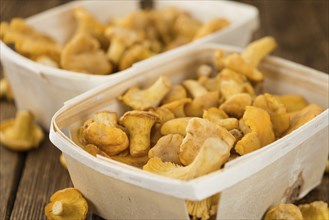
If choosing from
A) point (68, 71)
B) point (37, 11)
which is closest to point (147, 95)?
point (68, 71)

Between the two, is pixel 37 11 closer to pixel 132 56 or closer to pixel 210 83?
pixel 132 56

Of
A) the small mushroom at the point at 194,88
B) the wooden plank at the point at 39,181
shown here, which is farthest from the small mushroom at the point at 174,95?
the wooden plank at the point at 39,181

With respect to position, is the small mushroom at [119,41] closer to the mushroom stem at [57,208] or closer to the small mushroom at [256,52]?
the small mushroom at [256,52]

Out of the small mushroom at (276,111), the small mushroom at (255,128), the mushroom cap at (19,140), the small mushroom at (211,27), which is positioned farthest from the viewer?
the small mushroom at (211,27)


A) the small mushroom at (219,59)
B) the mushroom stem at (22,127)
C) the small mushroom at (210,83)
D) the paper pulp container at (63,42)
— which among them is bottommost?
the mushroom stem at (22,127)

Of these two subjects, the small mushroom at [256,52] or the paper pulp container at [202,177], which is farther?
the small mushroom at [256,52]

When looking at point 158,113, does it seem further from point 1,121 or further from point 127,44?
point 1,121

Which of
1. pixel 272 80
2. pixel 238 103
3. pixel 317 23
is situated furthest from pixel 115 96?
pixel 317 23
